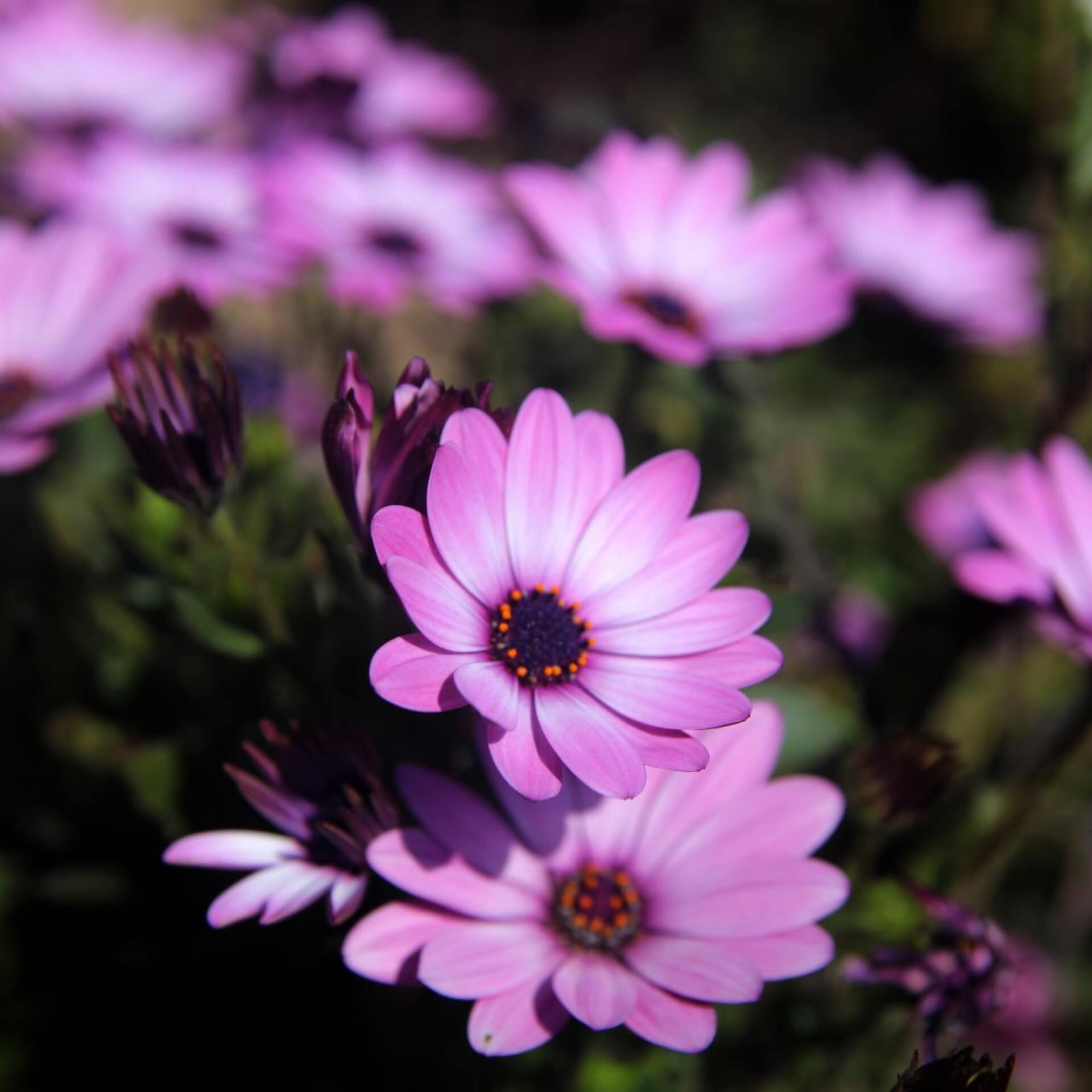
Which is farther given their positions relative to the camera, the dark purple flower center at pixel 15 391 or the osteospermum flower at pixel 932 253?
the osteospermum flower at pixel 932 253

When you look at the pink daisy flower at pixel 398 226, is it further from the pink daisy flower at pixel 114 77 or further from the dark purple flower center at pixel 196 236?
the pink daisy flower at pixel 114 77

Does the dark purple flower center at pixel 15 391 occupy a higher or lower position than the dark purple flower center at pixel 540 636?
higher

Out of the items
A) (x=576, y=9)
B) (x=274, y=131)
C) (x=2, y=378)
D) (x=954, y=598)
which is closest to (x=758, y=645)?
(x=954, y=598)

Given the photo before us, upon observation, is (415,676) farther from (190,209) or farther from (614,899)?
(190,209)

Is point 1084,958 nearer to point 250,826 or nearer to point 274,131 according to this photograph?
point 250,826

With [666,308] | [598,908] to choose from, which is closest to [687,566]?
[598,908]

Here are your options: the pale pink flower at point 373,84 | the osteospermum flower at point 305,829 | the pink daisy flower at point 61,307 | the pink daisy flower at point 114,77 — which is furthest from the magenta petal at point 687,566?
the pink daisy flower at point 114,77
